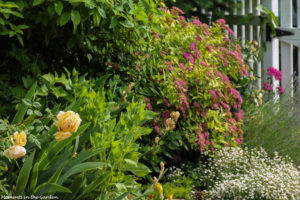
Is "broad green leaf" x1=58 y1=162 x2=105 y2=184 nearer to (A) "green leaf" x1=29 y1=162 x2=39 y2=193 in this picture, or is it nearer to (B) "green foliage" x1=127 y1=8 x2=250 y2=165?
(A) "green leaf" x1=29 y1=162 x2=39 y2=193

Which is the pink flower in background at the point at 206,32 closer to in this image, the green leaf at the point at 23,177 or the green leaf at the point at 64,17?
the green leaf at the point at 64,17

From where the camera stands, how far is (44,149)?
2244 millimetres

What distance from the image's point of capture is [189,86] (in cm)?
350

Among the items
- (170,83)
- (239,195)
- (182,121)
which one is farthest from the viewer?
(182,121)

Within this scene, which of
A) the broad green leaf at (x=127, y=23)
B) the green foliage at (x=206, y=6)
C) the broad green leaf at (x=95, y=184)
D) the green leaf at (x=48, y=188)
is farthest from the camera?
the green foliage at (x=206, y=6)

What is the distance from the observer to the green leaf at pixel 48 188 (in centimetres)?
187

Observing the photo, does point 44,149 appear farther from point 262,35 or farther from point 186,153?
point 262,35

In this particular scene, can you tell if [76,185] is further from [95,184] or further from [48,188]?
[48,188]

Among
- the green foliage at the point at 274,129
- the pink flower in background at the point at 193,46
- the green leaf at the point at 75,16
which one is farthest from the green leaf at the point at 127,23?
the green foliage at the point at 274,129

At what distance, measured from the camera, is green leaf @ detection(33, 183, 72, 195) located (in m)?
1.87

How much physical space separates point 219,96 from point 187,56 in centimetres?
46

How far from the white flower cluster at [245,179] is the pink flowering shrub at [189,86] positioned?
188 millimetres

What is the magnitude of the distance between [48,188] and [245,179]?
1705 mm

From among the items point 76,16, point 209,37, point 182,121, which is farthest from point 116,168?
point 209,37
